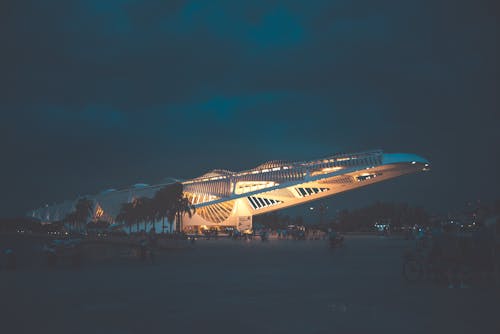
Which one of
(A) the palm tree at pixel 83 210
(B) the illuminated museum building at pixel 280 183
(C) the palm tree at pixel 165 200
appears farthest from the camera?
(A) the palm tree at pixel 83 210

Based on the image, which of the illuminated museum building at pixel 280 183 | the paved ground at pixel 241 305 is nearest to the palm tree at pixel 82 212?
the illuminated museum building at pixel 280 183

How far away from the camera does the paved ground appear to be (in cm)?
710

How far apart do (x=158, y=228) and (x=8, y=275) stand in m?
83.8

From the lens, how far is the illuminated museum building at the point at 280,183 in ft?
241

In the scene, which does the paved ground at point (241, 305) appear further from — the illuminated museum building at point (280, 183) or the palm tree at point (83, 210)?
the palm tree at point (83, 210)

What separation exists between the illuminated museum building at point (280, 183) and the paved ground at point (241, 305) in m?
60.3

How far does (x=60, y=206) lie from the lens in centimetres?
13888

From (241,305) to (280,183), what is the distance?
70.1 metres

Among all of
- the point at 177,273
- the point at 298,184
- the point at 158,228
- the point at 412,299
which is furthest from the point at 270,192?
the point at 412,299

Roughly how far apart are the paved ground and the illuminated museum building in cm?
6034

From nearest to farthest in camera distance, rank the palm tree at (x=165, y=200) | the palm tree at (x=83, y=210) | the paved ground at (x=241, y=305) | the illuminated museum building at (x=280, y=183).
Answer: the paved ground at (x=241, y=305)
the palm tree at (x=165, y=200)
the illuminated museum building at (x=280, y=183)
the palm tree at (x=83, y=210)

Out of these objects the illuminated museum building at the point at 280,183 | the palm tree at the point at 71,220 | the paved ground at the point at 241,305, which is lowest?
the paved ground at the point at 241,305

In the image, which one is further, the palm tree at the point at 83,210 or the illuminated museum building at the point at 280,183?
the palm tree at the point at 83,210

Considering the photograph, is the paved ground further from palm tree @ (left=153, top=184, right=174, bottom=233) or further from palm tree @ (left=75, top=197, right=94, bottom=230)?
palm tree @ (left=75, top=197, right=94, bottom=230)
